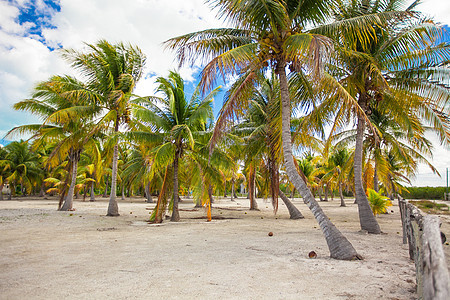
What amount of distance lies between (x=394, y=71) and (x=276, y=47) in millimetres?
5051

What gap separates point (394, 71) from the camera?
30.6 feet

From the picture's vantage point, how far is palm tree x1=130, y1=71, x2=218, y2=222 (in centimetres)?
1159

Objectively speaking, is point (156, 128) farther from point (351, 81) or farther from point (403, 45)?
point (403, 45)

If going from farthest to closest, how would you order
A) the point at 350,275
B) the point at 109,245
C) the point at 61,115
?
the point at 61,115 < the point at 109,245 < the point at 350,275

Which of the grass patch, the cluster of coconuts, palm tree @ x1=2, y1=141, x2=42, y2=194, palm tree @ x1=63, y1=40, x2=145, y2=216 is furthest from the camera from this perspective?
palm tree @ x1=2, y1=141, x2=42, y2=194

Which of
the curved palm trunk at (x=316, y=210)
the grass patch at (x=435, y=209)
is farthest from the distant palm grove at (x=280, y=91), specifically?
the grass patch at (x=435, y=209)

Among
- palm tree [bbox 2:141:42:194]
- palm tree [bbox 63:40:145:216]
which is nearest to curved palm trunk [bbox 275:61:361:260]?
palm tree [bbox 63:40:145:216]

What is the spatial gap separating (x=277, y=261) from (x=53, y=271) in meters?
3.81

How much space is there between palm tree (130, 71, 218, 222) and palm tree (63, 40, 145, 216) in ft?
7.67

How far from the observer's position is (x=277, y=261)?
5.19m

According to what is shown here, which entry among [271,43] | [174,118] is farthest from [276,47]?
[174,118]

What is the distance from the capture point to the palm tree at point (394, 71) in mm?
8375

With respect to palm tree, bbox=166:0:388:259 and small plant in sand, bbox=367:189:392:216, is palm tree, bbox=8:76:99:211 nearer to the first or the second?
palm tree, bbox=166:0:388:259

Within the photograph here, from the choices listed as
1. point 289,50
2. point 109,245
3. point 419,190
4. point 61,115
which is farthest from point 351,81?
point 419,190
